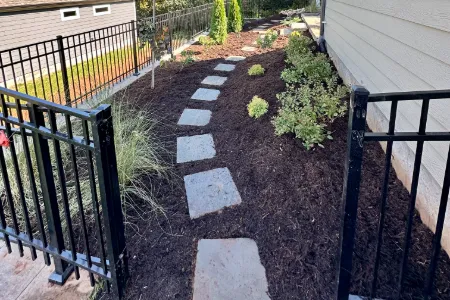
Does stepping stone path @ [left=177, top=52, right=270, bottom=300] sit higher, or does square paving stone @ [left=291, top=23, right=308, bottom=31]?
square paving stone @ [left=291, top=23, right=308, bottom=31]

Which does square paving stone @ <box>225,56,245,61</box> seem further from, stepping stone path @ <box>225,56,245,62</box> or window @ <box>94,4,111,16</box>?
window @ <box>94,4,111,16</box>

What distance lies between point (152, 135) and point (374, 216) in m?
2.29

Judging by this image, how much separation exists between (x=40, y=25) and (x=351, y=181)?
32.6 ft

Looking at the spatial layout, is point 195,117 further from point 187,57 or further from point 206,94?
point 187,57

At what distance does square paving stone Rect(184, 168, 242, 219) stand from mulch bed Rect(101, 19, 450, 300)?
0.05 meters

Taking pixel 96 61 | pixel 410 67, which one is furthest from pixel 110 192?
pixel 96 61

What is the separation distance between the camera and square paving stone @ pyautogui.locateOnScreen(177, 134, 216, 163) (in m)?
3.24

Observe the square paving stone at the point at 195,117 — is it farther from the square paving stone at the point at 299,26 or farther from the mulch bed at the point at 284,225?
the square paving stone at the point at 299,26

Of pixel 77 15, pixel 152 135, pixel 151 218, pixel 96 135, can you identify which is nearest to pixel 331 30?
pixel 152 135

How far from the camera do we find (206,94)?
4980 mm

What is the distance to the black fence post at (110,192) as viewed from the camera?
1.49m

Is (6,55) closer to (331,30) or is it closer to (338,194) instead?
(331,30)

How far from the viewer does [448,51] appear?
2.01 metres

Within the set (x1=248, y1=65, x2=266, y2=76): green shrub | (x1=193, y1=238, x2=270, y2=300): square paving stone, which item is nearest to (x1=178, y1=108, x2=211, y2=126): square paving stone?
(x1=248, y1=65, x2=266, y2=76): green shrub
